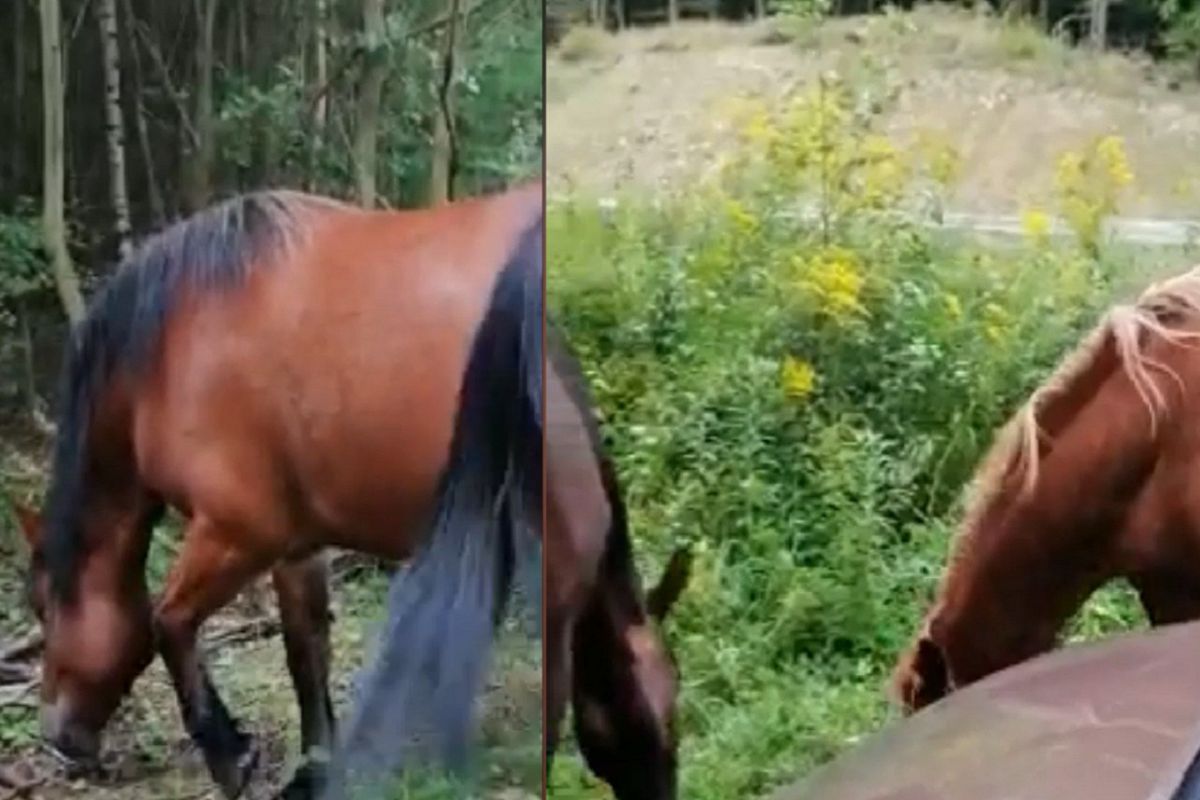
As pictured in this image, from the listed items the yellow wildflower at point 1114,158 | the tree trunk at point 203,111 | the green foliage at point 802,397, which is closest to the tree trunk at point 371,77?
the tree trunk at point 203,111

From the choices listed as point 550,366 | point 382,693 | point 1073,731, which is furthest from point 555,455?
point 1073,731

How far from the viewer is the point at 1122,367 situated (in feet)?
7.32

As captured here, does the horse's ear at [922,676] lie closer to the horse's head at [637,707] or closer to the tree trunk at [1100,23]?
the horse's head at [637,707]

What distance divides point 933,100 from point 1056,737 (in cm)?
104

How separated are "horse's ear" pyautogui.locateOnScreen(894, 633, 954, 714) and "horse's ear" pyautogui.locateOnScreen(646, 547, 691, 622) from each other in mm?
252

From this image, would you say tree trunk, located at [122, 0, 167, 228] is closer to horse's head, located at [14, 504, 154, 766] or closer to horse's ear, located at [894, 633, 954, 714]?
horse's head, located at [14, 504, 154, 766]

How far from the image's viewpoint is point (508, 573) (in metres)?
2.21

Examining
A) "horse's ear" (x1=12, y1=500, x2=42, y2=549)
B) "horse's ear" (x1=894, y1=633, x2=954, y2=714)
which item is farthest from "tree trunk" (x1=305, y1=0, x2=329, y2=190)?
"horse's ear" (x1=894, y1=633, x2=954, y2=714)

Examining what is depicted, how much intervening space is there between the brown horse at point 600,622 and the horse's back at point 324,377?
14 cm

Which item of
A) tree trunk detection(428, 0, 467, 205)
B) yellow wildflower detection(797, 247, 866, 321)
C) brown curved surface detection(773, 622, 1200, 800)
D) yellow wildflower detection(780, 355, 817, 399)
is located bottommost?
yellow wildflower detection(780, 355, 817, 399)

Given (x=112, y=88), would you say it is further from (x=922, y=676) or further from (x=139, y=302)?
(x=922, y=676)

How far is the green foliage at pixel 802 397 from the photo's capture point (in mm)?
2230

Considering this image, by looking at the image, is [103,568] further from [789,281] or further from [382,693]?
[789,281]

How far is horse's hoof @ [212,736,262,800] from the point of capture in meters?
2.19
